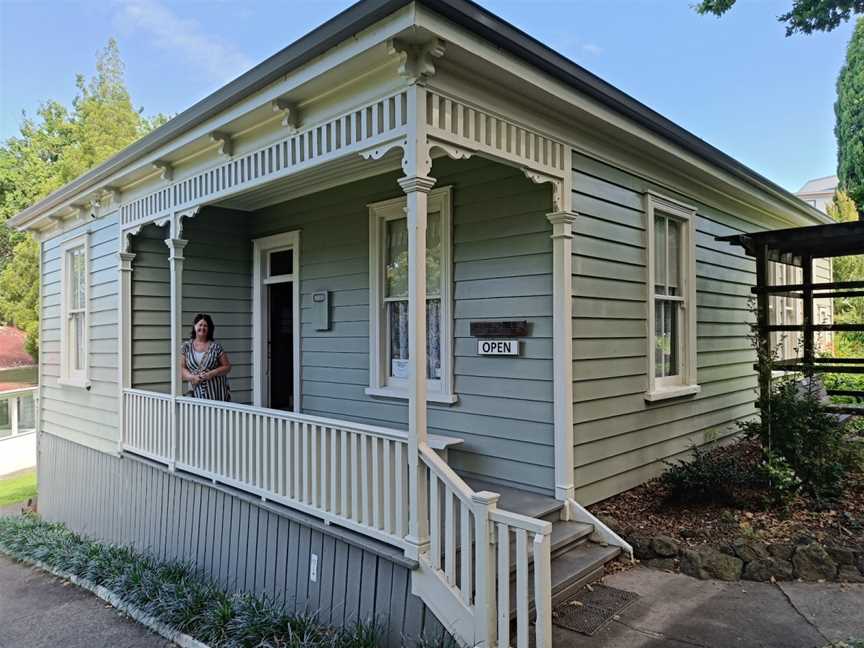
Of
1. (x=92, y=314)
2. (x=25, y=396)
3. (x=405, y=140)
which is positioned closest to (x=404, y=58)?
(x=405, y=140)

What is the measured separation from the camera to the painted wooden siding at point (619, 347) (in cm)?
461

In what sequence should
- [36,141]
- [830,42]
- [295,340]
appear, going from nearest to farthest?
1. [295,340]
2. [830,42]
3. [36,141]

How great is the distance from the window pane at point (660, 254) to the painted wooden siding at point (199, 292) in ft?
15.4

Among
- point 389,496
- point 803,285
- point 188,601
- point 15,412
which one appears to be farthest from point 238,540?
point 15,412

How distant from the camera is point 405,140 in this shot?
337cm

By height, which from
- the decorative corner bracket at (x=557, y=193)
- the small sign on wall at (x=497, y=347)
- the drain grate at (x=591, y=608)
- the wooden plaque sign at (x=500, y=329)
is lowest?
the drain grate at (x=591, y=608)

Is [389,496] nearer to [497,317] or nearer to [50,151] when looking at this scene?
[497,317]

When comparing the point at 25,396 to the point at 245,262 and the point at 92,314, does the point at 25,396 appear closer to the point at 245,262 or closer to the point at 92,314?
the point at 92,314

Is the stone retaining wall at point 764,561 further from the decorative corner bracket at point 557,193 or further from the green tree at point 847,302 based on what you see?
the green tree at point 847,302

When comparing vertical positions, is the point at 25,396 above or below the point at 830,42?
below

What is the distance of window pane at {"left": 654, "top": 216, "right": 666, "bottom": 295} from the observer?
577 centimetres

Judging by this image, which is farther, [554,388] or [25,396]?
[25,396]

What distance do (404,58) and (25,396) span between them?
18685mm

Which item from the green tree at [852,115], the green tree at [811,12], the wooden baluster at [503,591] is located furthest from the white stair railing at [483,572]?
the green tree at [852,115]
